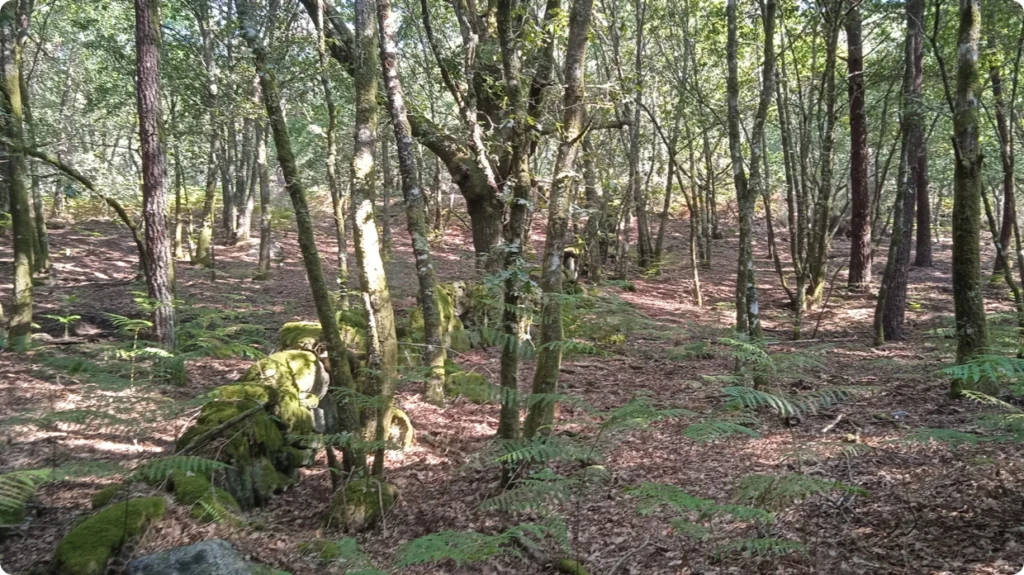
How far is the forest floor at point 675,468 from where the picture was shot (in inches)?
164

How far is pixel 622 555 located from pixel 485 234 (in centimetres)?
699

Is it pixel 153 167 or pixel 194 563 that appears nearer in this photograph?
pixel 194 563

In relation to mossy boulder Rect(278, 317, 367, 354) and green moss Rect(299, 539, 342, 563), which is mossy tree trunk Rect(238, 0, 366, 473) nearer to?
green moss Rect(299, 539, 342, 563)

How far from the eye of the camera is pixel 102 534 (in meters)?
4.16

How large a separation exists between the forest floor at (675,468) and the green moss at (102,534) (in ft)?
0.45

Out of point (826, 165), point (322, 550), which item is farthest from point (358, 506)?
point (826, 165)

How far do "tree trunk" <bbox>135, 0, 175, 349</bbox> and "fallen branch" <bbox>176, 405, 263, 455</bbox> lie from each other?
319 centimetres

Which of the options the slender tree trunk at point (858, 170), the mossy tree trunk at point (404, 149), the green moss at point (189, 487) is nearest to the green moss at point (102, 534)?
the green moss at point (189, 487)

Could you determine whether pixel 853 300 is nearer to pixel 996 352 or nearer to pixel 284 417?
pixel 996 352

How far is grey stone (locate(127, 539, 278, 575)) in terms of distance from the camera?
11.9ft

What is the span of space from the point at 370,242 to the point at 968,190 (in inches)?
244

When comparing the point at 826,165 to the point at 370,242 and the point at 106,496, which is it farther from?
the point at 106,496

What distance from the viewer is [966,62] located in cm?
609

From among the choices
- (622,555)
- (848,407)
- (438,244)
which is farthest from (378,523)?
(438,244)
